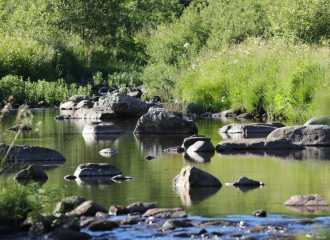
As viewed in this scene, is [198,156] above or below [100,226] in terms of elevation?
above

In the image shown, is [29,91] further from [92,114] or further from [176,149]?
[176,149]

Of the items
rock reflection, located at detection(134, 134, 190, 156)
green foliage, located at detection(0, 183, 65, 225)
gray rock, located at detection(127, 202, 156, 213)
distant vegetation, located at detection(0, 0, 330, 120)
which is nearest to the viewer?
green foliage, located at detection(0, 183, 65, 225)

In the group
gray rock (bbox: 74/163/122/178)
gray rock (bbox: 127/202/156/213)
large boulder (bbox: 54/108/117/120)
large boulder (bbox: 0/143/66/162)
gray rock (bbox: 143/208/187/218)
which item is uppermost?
large boulder (bbox: 54/108/117/120)

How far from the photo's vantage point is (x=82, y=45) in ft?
145

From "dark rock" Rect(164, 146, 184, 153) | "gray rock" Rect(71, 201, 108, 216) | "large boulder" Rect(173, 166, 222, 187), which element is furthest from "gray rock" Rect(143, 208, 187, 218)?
"dark rock" Rect(164, 146, 184, 153)

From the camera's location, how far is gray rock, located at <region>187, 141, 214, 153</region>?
12.4 metres

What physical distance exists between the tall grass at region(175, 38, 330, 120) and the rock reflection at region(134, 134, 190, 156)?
4.71m

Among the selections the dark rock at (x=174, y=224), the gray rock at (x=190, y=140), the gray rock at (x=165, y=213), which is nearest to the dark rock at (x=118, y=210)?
the gray rock at (x=165, y=213)

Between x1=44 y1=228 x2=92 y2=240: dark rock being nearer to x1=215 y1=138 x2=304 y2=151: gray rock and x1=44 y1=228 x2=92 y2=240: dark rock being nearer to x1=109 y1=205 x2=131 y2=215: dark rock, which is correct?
x1=109 y1=205 x2=131 y2=215: dark rock

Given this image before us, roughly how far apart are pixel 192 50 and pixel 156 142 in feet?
55.1

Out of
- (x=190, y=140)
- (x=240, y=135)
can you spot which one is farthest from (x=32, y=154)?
(x=240, y=135)

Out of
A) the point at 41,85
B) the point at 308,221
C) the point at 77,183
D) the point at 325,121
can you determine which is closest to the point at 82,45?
the point at 41,85

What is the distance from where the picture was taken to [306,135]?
13.3 meters

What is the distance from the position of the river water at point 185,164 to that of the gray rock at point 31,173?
0.44 ft
